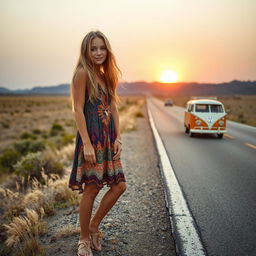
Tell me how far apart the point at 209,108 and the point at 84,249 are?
32.1 ft

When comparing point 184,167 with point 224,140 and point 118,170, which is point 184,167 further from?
point 224,140

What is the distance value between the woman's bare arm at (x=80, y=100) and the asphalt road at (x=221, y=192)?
70.0 inches

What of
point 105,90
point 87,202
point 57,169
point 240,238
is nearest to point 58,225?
point 87,202

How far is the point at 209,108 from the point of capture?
37.0 ft

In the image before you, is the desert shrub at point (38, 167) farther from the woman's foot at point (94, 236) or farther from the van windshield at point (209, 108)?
the van windshield at point (209, 108)

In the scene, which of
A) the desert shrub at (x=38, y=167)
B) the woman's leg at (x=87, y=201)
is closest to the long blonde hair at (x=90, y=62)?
the woman's leg at (x=87, y=201)

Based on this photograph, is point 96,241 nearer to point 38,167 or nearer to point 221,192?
point 221,192

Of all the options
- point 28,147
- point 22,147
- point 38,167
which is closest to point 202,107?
point 38,167

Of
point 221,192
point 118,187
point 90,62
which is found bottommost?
point 221,192

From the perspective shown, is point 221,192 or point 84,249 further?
point 221,192

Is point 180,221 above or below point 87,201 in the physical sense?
below

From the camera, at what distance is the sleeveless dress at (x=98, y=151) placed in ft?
8.27

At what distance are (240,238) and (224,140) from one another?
313 inches

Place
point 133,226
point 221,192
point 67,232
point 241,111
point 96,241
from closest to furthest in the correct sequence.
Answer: point 96,241 < point 67,232 < point 133,226 < point 221,192 < point 241,111
